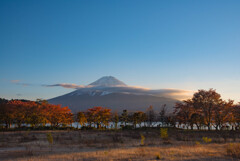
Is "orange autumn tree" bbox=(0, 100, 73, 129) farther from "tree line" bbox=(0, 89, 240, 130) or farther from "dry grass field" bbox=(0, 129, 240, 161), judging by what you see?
"dry grass field" bbox=(0, 129, 240, 161)

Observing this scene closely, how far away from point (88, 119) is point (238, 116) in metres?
34.7

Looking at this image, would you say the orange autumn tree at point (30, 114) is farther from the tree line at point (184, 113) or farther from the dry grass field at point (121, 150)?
the dry grass field at point (121, 150)

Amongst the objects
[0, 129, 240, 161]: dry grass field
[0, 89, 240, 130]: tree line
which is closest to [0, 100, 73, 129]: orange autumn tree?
[0, 89, 240, 130]: tree line

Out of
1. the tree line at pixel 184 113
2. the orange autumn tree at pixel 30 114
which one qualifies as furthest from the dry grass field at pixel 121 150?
the orange autumn tree at pixel 30 114

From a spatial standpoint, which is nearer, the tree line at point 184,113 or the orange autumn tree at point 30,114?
the tree line at point 184,113

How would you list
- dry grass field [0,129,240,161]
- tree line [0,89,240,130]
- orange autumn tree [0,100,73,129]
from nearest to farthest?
1. dry grass field [0,129,240,161]
2. tree line [0,89,240,130]
3. orange autumn tree [0,100,73,129]

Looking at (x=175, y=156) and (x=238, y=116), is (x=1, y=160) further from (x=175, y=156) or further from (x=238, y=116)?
(x=238, y=116)

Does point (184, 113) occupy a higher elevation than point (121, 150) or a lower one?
higher

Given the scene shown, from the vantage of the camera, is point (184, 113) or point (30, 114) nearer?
point (184, 113)

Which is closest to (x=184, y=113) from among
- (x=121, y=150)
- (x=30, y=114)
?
(x=30, y=114)

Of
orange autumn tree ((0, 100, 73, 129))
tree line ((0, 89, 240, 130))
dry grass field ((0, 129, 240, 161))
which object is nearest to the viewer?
dry grass field ((0, 129, 240, 161))

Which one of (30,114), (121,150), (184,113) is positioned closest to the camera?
(121,150)

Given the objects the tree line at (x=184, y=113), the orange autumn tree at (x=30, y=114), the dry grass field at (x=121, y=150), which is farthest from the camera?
the orange autumn tree at (x=30, y=114)

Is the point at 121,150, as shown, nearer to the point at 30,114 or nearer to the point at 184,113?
the point at 184,113
